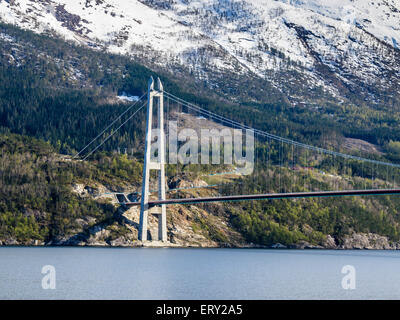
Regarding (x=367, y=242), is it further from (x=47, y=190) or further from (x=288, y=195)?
(x=288, y=195)

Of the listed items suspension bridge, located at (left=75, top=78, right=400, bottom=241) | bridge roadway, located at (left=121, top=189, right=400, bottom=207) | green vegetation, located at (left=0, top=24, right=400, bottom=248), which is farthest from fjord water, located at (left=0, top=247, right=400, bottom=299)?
suspension bridge, located at (left=75, top=78, right=400, bottom=241)

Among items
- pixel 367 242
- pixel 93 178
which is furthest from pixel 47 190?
pixel 367 242

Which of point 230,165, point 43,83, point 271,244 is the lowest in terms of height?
point 271,244

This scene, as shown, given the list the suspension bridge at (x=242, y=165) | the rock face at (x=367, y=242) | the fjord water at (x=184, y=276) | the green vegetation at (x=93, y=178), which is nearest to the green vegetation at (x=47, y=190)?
the green vegetation at (x=93, y=178)

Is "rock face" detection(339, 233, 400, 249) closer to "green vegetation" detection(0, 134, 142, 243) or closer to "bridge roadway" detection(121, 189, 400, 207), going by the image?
"green vegetation" detection(0, 134, 142, 243)

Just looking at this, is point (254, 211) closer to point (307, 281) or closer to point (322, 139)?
point (307, 281)

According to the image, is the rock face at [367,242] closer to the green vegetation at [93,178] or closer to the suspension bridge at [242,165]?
the green vegetation at [93,178]

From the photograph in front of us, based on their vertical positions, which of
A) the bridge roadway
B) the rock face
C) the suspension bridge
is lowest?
the rock face

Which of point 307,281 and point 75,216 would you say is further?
point 75,216
